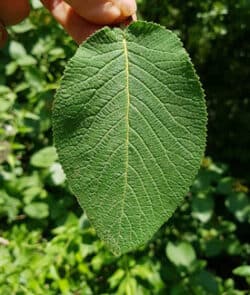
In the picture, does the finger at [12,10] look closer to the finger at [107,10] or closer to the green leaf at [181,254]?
the finger at [107,10]

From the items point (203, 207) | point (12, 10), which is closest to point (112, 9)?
point (12, 10)

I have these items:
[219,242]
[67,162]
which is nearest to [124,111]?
[67,162]

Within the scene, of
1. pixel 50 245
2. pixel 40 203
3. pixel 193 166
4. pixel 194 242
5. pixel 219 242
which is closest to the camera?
pixel 193 166

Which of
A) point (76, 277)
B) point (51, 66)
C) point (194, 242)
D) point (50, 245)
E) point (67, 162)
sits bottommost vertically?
point (194, 242)

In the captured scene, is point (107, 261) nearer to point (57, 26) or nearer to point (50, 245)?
point (50, 245)

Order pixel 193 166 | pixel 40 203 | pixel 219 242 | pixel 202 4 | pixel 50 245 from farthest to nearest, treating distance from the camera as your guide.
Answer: pixel 202 4, pixel 219 242, pixel 40 203, pixel 50 245, pixel 193 166

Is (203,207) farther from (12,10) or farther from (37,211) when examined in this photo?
(12,10)

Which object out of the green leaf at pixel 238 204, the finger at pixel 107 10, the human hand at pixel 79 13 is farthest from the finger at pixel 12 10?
the green leaf at pixel 238 204
